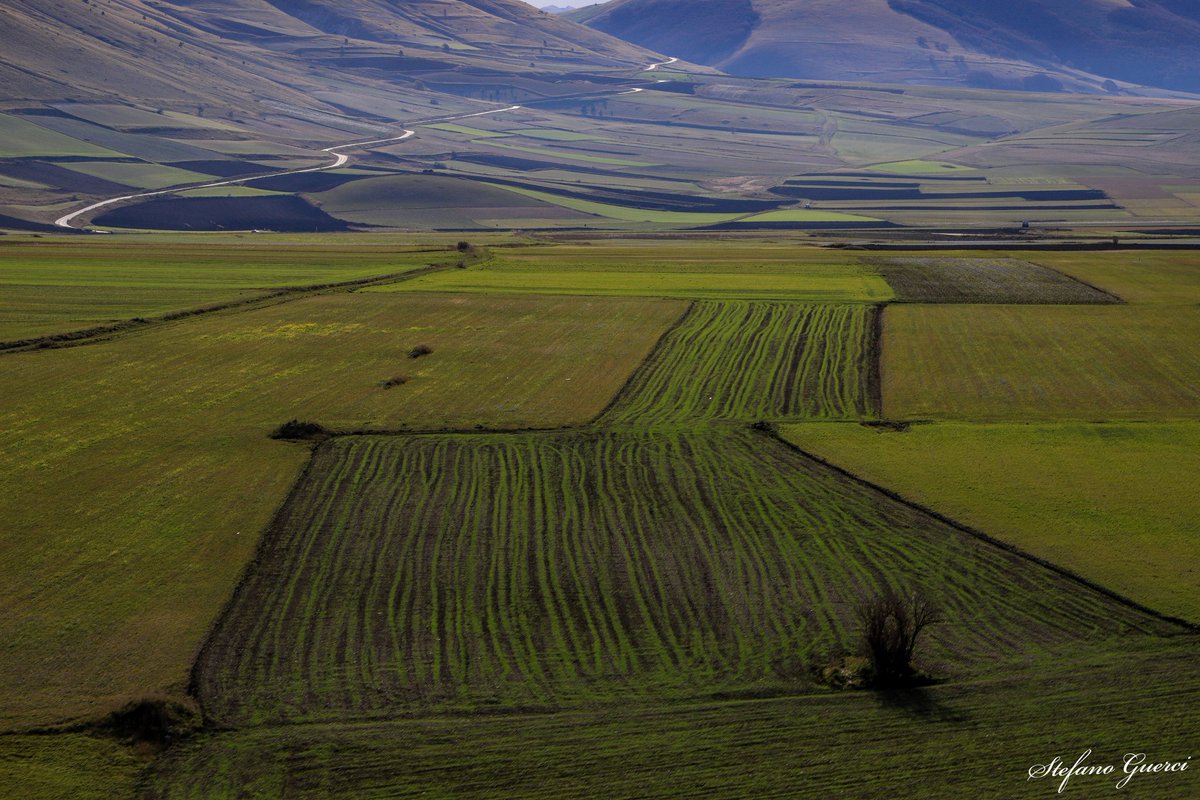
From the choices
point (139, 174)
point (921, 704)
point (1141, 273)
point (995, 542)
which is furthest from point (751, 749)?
point (139, 174)

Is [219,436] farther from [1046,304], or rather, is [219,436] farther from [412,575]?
[1046,304]

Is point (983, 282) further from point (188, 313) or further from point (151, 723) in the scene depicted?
point (151, 723)

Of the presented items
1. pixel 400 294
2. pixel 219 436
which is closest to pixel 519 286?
pixel 400 294

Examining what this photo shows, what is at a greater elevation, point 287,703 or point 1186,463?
point 1186,463

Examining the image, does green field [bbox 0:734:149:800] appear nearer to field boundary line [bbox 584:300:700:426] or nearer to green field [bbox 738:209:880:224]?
field boundary line [bbox 584:300:700:426]

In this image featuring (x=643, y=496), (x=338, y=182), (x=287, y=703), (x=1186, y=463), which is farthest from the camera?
(x=338, y=182)

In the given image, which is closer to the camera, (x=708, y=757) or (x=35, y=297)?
(x=708, y=757)
